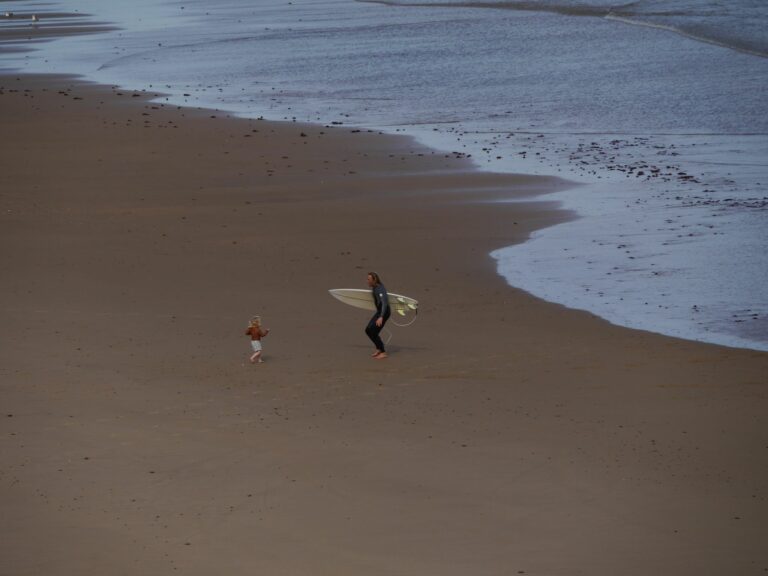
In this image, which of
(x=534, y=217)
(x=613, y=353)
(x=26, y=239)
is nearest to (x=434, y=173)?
(x=534, y=217)

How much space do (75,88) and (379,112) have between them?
370 inches

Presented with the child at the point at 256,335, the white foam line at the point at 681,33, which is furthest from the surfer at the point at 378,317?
A: the white foam line at the point at 681,33

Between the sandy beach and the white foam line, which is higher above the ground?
the white foam line

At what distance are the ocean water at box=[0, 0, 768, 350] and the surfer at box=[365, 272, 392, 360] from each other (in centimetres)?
321

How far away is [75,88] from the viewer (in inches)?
1545

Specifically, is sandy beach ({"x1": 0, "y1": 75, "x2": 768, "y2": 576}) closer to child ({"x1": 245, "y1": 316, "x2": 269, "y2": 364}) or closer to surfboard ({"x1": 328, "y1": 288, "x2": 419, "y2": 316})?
child ({"x1": 245, "y1": 316, "x2": 269, "y2": 364})

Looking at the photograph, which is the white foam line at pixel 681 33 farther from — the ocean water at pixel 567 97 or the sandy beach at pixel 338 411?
the sandy beach at pixel 338 411

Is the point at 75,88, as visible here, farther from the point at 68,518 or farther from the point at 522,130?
the point at 68,518

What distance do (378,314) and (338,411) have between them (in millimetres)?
2356

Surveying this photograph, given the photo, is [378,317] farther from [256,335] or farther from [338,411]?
[338,411]

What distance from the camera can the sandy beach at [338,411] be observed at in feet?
36.1

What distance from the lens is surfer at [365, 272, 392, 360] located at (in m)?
16.0

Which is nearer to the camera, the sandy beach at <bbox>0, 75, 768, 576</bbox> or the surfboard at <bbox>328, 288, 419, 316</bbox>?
the sandy beach at <bbox>0, 75, 768, 576</bbox>

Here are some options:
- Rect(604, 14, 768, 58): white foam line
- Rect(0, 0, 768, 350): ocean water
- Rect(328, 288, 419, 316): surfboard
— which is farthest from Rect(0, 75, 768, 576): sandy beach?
Rect(604, 14, 768, 58): white foam line
